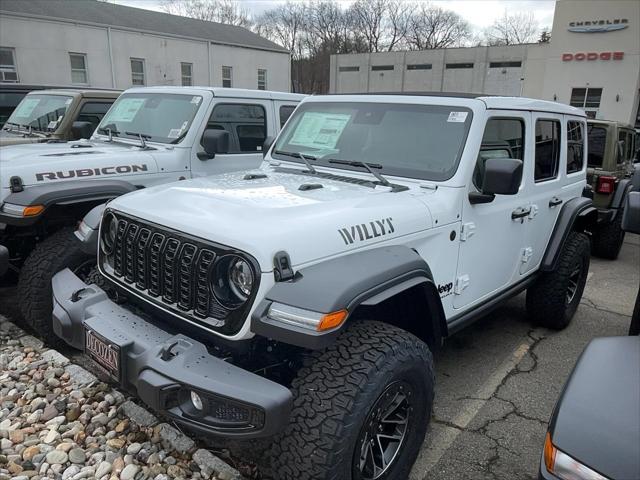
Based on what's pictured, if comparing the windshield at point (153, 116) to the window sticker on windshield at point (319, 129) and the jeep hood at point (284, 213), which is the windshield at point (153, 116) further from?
the jeep hood at point (284, 213)

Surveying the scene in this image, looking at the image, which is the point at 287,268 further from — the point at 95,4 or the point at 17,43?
the point at 95,4

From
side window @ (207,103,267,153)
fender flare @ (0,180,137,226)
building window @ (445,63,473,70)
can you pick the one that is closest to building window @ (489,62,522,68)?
building window @ (445,63,473,70)

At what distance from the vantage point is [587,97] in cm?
2578

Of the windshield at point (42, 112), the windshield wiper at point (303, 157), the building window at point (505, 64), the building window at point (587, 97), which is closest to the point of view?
the windshield wiper at point (303, 157)

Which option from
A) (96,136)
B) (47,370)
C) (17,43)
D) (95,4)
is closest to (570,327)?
(47,370)

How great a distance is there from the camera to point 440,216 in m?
2.90

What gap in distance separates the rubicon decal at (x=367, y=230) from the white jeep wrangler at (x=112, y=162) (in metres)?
2.23

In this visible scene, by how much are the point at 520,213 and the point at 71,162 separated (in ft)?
11.7

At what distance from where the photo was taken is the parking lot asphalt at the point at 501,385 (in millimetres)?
2848

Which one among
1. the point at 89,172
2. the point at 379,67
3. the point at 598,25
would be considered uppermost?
the point at 598,25

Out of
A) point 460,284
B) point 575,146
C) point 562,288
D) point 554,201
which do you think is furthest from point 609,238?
point 460,284

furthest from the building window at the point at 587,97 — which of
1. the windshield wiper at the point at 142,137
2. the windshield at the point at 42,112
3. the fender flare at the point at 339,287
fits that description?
the fender flare at the point at 339,287

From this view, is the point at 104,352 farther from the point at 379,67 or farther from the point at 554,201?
the point at 379,67

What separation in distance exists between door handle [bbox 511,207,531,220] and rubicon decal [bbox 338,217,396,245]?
1.34 meters
